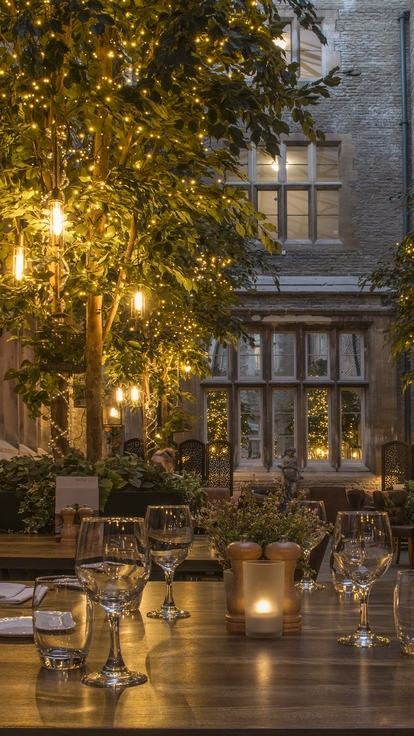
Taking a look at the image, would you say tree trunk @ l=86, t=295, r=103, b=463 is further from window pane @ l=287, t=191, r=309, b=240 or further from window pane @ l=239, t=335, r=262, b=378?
window pane @ l=287, t=191, r=309, b=240

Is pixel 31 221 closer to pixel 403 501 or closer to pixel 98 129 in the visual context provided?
pixel 98 129

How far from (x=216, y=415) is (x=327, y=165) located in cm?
451

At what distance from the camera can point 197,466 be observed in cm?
1534

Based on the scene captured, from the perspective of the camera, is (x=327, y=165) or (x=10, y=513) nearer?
(x=10, y=513)

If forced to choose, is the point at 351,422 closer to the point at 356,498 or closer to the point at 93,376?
the point at 356,498

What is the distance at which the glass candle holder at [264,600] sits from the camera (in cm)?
193

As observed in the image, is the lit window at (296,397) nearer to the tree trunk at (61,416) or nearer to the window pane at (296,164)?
the window pane at (296,164)

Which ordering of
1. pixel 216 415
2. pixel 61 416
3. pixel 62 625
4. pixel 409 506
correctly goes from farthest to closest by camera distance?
pixel 216 415 < pixel 409 506 < pixel 61 416 < pixel 62 625

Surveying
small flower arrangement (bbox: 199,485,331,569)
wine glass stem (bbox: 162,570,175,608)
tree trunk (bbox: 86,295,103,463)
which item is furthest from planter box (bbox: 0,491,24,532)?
small flower arrangement (bbox: 199,485,331,569)

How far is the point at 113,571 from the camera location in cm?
156

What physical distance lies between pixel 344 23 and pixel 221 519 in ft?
54.6

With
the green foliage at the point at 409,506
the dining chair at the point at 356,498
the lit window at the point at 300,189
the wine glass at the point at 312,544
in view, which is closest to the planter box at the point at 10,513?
the wine glass at the point at 312,544

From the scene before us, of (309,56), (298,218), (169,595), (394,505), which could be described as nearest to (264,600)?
(169,595)

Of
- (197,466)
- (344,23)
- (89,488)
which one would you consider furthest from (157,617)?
(344,23)
